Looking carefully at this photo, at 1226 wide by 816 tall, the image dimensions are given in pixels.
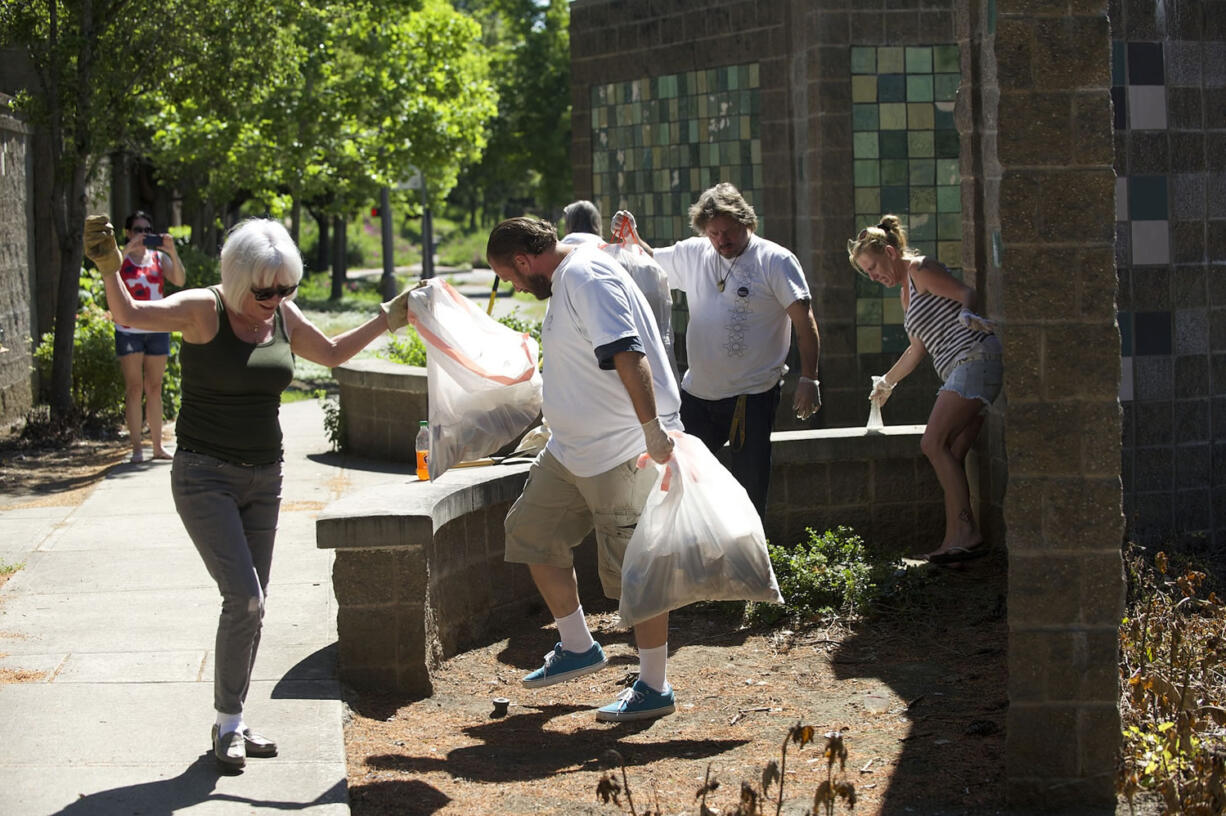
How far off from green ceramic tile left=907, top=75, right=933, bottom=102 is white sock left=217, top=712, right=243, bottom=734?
733 centimetres

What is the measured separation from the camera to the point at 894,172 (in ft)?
35.5

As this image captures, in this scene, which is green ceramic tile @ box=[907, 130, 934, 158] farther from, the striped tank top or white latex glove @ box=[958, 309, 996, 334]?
white latex glove @ box=[958, 309, 996, 334]

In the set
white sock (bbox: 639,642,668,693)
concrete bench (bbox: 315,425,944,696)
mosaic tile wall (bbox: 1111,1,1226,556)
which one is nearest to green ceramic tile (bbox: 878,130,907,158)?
mosaic tile wall (bbox: 1111,1,1226,556)

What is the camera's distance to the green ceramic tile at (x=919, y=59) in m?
10.8

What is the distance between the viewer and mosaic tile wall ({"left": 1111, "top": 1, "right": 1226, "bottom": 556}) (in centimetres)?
789

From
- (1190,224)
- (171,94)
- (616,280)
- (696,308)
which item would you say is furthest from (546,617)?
(171,94)

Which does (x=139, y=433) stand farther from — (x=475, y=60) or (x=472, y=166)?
(x=472, y=166)

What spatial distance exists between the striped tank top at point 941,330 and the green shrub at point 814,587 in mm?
1025

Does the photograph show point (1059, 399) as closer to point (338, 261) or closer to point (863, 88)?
point (863, 88)

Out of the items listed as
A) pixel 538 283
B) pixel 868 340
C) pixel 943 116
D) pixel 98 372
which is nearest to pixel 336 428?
pixel 98 372

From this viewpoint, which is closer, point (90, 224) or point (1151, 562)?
point (90, 224)

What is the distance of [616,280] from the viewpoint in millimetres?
5477

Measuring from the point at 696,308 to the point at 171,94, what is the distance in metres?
8.23

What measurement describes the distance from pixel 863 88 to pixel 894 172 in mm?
603
